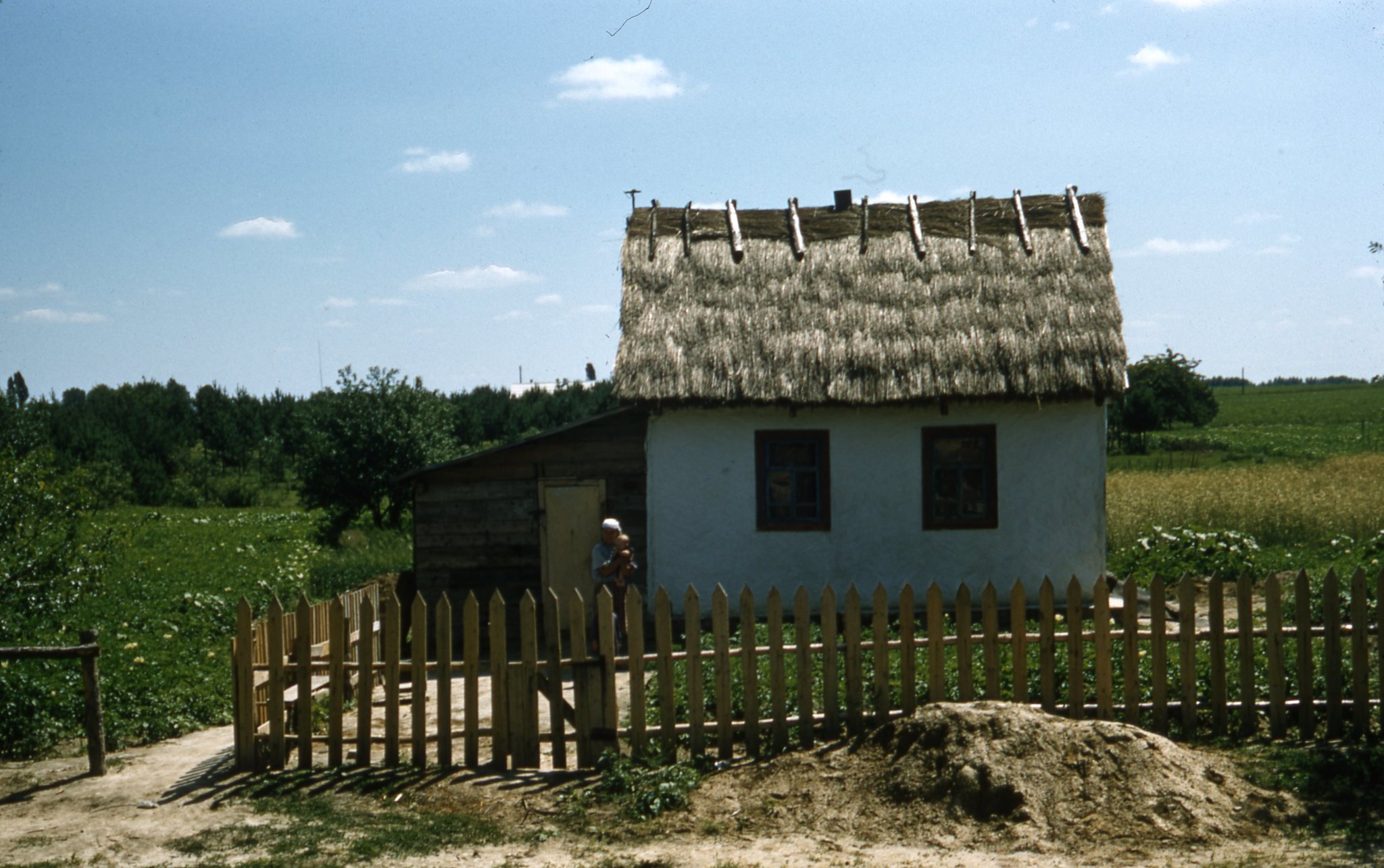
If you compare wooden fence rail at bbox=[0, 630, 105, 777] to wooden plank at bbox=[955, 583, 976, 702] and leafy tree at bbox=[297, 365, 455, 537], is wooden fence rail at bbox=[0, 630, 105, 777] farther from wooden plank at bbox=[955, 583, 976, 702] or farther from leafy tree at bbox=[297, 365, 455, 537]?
leafy tree at bbox=[297, 365, 455, 537]

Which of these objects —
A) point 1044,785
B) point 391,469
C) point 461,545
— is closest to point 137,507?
point 391,469

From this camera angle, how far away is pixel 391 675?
25.2 feet

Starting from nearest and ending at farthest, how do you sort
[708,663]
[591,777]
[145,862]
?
[145,862] → [591,777] → [708,663]

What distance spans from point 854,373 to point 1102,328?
10.1ft

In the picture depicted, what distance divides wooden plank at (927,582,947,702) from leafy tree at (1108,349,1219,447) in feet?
108

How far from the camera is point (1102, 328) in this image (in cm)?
1371

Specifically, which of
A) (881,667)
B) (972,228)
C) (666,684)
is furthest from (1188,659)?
(972,228)

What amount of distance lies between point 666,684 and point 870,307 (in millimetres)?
7758

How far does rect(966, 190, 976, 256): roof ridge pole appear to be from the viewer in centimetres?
1500

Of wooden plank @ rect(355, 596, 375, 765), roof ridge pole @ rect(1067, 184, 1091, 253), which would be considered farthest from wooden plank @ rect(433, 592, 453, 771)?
roof ridge pole @ rect(1067, 184, 1091, 253)

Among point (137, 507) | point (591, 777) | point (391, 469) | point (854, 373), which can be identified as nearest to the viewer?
point (591, 777)

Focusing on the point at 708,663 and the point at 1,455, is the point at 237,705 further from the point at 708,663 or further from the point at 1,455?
the point at 708,663

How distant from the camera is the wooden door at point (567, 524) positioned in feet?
45.1

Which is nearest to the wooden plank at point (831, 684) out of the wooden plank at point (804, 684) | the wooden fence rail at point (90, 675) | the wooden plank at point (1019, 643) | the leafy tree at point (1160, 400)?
the wooden plank at point (804, 684)
